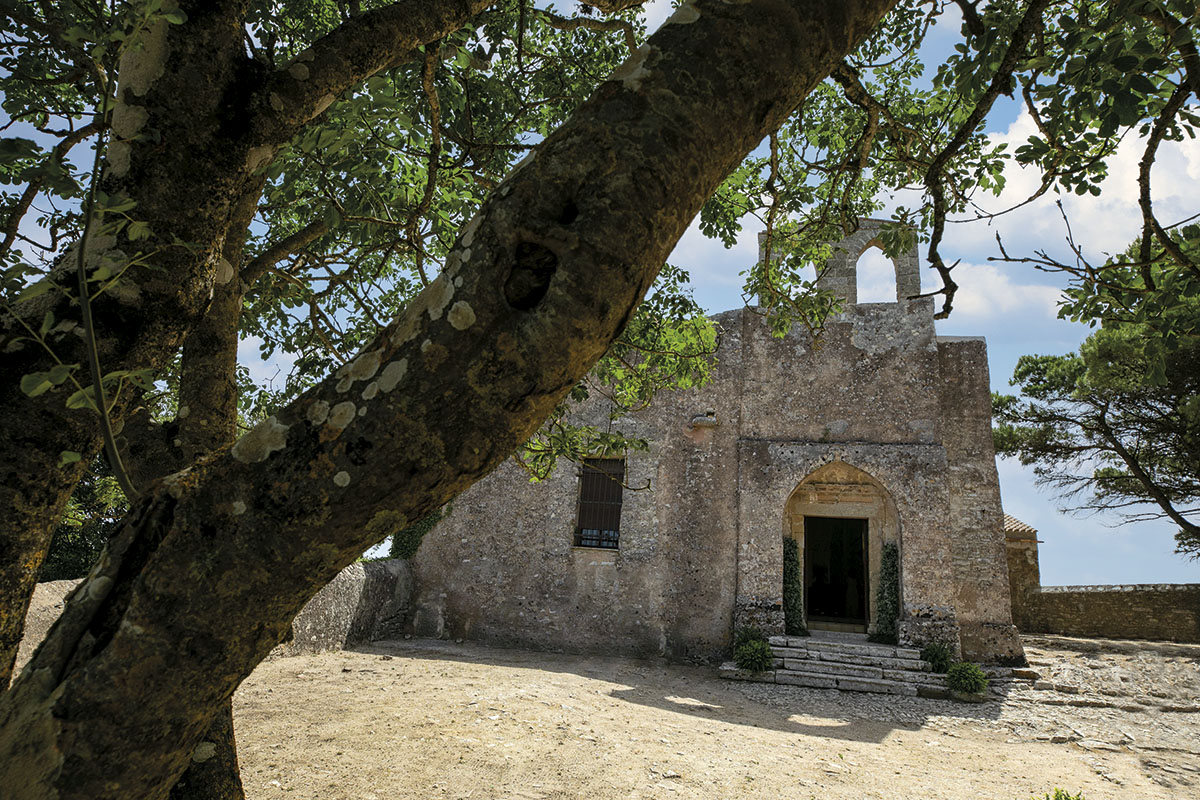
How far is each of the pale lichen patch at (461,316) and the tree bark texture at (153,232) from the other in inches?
30.9

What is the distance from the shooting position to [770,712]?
8500mm

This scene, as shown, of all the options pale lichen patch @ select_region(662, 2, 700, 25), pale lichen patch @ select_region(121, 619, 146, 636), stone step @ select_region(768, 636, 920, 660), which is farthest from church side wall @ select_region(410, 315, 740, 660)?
pale lichen patch @ select_region(121, 619, 146, 636)

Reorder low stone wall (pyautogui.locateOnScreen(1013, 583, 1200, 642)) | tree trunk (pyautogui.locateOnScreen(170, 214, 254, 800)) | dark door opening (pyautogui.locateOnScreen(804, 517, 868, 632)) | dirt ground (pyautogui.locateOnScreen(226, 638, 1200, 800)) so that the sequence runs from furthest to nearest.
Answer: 1. dark door opening (pyautogui.locateOnScreen(804, 517, 868, 632))
2. low stone wall (pyautogui.locateOnScreen(1013, 583, 1200, 642))
3. dirt ground (pyautogui.locateOnScreen(226, 638, 1200, 800))
4. tree trunk (pyautogui.locateOnScreen(170, 214, 254, 800))

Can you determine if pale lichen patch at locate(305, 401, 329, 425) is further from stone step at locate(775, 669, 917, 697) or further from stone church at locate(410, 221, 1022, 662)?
stone step at locate(775, 669, 917, 697)

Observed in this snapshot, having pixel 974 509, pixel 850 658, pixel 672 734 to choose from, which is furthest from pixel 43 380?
pixel 974 509

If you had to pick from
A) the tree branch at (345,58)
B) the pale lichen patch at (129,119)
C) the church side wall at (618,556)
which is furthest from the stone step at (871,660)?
the pale lichen patch at (129,119)

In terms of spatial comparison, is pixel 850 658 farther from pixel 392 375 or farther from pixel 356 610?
pixel 392 375

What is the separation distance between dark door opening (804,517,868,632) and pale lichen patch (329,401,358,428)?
16.0 metres

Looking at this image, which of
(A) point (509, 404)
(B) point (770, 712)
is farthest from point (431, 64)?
(B) point (770, 712)

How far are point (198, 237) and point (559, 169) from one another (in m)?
1.10

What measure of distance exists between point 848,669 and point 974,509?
385cm

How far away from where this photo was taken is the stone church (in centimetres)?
1173

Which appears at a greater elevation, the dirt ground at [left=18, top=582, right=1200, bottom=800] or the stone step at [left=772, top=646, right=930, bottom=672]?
the stone step at [left=772, top=646, right=930, bottom=672]

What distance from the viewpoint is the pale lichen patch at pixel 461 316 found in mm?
1196
